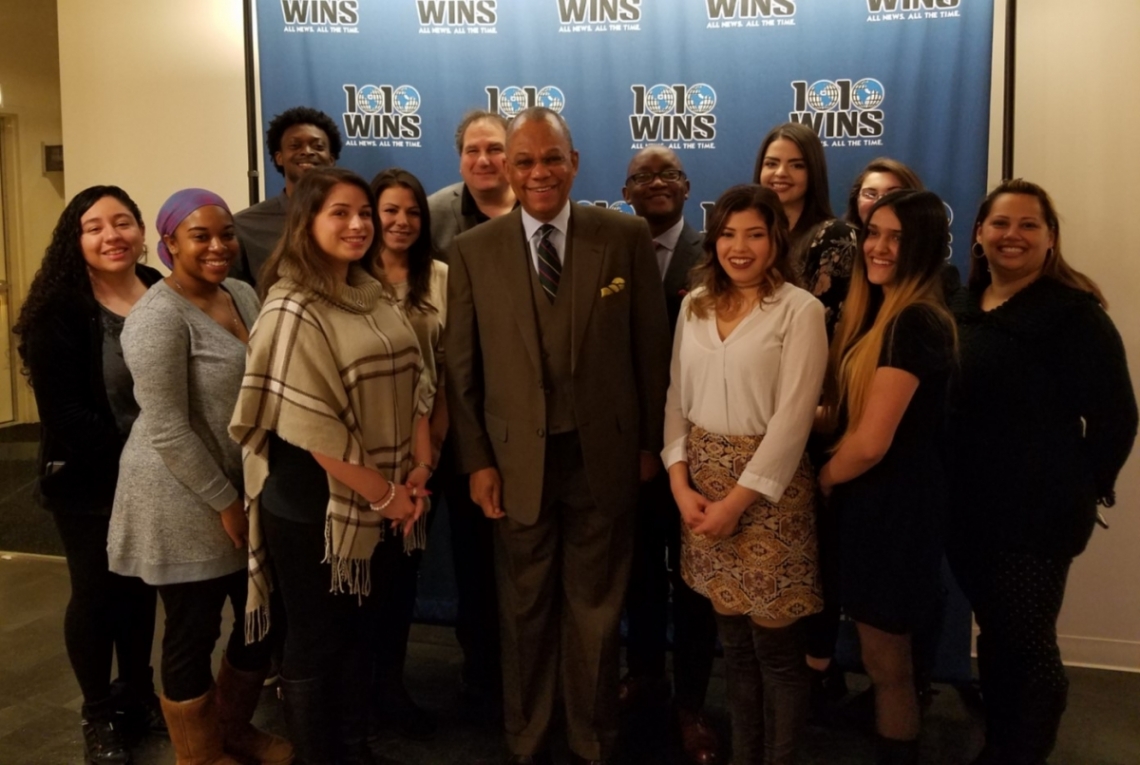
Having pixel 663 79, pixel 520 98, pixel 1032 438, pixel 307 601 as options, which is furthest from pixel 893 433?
pixel 520 98

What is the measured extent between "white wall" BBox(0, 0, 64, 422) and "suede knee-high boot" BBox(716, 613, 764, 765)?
20.8 feet

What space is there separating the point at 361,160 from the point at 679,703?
2335mm

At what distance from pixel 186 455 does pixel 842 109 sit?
2437mm

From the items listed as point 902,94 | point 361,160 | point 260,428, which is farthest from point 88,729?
point 902,94

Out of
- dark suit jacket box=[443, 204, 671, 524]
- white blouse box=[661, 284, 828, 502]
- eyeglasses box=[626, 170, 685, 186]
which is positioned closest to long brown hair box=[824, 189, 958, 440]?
white blouse box=[661, 284, 828, 502]

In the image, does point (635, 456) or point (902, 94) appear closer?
point (635, 456)

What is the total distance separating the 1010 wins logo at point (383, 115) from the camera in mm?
3305

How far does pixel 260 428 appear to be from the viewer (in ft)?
6.65

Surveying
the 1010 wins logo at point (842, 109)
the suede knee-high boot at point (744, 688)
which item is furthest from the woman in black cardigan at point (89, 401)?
the 1010 wins logo at point (842, 109)

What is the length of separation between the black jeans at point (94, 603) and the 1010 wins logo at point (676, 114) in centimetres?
225

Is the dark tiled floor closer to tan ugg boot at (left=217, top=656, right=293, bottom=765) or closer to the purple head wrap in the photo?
tan ugg boot at (left=217, top=656, right=293, bottom=765)

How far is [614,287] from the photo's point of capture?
2.20 meters

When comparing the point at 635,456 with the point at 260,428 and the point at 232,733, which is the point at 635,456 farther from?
the point at 232,733

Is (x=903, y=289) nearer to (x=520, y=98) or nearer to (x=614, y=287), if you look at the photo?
(x=614, y=287)
